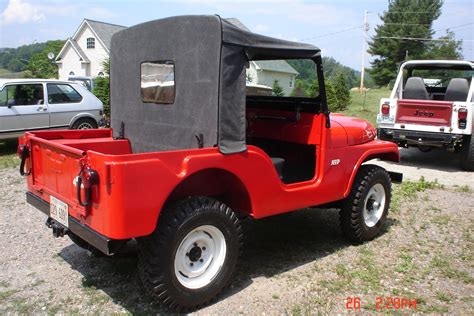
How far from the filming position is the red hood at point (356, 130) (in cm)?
456

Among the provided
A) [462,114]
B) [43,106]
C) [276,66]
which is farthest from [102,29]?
[276,66]

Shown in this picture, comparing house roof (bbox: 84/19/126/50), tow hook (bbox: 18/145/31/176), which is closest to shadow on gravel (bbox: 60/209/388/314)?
tow hook (bbox: 18/145/31/176)

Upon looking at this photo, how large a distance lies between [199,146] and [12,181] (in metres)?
5.29

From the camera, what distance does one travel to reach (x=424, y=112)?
9.04 meters

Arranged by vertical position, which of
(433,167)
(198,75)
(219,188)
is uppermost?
(198,75)

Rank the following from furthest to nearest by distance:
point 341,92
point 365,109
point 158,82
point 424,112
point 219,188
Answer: point 341,92 < point 365,109 < point 424,112 < point 158,82 < point 219,188

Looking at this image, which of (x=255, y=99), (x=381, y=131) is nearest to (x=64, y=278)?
(x=255, y=99)

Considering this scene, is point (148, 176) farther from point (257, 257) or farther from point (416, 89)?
point (416, 89)

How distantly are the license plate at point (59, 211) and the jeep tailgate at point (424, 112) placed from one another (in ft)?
25.1

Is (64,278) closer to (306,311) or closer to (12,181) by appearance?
(306,311)

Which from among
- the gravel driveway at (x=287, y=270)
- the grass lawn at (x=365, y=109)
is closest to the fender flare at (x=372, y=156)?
the gravel driveway at (x=287, y=270)

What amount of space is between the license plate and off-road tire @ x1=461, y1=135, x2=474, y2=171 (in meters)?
7.98

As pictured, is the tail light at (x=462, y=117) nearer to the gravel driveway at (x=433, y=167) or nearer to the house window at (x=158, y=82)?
the gravel driveway at (x=433, y=167)

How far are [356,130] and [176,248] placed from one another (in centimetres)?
243
